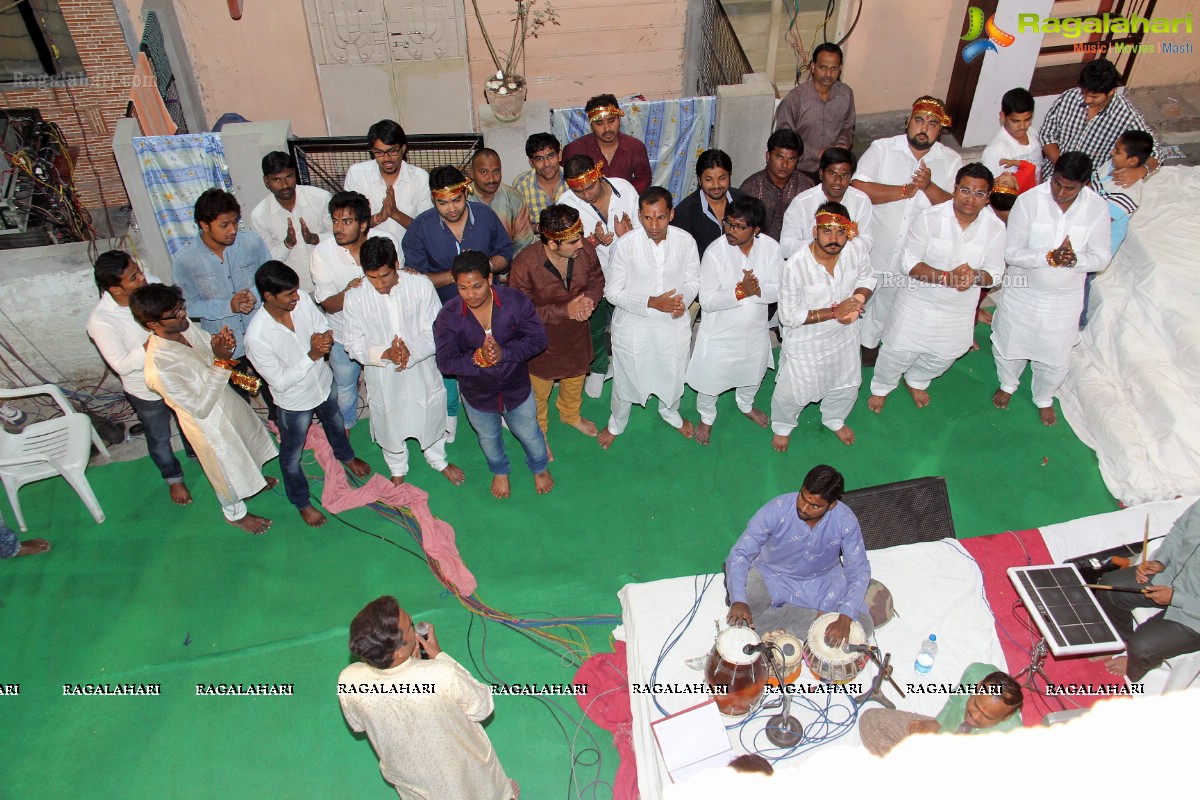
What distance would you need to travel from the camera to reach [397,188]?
5434mm

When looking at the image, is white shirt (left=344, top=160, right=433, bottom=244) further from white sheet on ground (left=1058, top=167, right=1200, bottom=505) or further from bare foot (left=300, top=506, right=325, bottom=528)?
white sheet on ground (left=1058, top=167, right=1200, bottom=505)

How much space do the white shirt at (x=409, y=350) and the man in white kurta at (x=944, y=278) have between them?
295 cm

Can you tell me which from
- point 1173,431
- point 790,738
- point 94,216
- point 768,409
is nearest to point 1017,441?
point 1173,431

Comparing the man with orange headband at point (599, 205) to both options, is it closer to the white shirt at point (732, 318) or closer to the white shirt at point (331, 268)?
the white shirt at point (732, 318)

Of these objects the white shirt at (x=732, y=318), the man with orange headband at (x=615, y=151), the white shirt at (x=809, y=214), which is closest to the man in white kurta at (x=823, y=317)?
the white shirt at (x=732, y=318)

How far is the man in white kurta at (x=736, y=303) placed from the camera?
479 centimetres

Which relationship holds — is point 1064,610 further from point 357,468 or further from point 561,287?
Answer: point 357,468

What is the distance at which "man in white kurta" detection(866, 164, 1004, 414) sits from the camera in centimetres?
512

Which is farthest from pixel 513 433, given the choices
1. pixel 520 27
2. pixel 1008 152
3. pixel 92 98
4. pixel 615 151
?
pixel 92 98

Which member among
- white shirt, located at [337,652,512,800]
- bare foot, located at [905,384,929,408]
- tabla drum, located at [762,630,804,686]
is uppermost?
white shirt, located at [337,652,512,800]

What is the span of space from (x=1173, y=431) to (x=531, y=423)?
3874 millimetres

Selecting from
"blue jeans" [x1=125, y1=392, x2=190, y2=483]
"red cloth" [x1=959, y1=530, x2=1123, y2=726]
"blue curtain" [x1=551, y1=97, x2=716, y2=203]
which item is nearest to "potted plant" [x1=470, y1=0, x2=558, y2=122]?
"blue curtain" [x1=551, y1=97, x2=716, y2=203]

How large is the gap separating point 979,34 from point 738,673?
7280 millimetres

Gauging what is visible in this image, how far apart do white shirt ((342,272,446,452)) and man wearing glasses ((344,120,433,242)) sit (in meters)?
0.78
